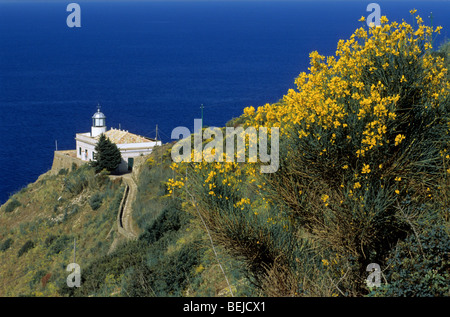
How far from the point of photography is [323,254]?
30.4 feet

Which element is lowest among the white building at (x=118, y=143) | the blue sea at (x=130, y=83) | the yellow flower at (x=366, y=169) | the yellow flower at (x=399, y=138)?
the yellow flower at (x=366, y=169)

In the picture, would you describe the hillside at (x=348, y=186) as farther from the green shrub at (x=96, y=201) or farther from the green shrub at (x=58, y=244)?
the green shrub at (x=96, y=201)

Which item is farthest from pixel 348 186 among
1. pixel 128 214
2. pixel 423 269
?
pixel 128 214

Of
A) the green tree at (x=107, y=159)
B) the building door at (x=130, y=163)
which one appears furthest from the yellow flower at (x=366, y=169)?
the building door at (x=130, y=163)

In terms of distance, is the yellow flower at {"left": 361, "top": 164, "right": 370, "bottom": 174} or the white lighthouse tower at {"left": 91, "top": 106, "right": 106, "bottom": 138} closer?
the yellow flower at {"left": 361, "top": 164, "right": 370, "bottom": 174}

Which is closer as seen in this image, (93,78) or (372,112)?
(372,112)

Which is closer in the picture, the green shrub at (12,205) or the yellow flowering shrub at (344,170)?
the yellow flowering shrub at (344,170)

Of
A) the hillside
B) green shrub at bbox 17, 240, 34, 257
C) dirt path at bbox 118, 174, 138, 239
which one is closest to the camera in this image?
the hillside

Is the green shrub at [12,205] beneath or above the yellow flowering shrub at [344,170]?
beneath

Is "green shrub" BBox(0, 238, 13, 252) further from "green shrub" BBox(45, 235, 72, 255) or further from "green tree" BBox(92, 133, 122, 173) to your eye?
"green tree" BBox(92, 133, 122, 173)

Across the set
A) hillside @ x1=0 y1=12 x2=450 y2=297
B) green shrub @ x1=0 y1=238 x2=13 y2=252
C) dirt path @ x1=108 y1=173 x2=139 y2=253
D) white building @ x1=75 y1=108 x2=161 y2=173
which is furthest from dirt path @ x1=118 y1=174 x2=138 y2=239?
hillside @ x1=0 y1=12 x2=450 y2=297

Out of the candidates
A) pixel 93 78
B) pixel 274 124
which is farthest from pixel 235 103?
pixel 274 124
